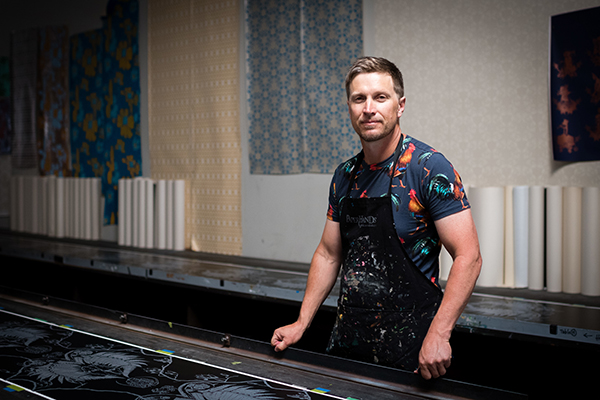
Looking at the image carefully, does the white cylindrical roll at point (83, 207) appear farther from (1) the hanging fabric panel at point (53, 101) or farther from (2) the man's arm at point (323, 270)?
(2) the man's arm at point (323, 270)

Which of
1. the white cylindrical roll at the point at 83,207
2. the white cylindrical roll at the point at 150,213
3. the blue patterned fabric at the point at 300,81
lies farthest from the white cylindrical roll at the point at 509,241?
the white cylindrical roll at the point at 83,207

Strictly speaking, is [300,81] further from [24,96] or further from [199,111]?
[24,96]

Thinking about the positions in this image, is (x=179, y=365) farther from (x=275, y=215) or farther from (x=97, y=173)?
(x=97, y=173)

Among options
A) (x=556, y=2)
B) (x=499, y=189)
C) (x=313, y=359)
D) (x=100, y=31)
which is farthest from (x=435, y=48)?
(x=100, y=31)

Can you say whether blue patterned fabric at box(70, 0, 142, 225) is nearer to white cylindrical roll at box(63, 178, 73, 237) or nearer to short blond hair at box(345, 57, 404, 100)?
white cylindrical roll at box(63, 178, 73, 237)

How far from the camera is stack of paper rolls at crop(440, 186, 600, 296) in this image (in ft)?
9.05

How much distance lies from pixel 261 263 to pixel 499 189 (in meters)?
1.77

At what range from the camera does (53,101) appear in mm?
5773

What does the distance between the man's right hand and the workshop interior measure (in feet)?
0.10

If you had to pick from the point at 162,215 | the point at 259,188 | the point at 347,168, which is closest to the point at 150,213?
the point at 162,215

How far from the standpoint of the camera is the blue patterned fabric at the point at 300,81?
370cm

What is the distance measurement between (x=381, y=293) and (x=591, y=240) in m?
1.73

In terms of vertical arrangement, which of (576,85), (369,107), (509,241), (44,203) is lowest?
(509,241)

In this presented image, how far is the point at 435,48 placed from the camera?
132 inches
